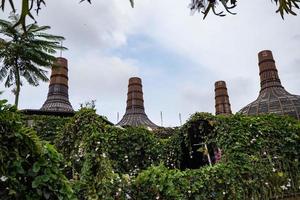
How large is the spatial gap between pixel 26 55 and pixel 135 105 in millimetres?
10347

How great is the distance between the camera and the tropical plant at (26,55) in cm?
1482

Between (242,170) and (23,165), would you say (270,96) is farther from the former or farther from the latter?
(23,165)

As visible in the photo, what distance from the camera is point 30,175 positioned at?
312 centimetres

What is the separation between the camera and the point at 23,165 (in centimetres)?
312

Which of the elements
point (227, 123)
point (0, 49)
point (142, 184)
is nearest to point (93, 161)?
point (142, 184)

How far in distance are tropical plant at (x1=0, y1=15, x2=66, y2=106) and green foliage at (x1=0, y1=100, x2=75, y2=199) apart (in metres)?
12.1

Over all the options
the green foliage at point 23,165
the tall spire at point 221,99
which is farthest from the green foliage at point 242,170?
the tall spire at point 221,99

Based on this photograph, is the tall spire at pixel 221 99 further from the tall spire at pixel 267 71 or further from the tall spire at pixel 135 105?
the tall spire at pixel 135 105

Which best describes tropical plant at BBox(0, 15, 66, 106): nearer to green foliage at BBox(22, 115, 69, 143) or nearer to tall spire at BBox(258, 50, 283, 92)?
green foliage at BBox(22, 115, 69, 143)

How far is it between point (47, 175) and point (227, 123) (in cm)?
545

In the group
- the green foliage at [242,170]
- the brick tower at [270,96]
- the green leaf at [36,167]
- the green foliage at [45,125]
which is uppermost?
the brick tower at [270,96]

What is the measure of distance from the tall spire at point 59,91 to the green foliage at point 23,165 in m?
18.4

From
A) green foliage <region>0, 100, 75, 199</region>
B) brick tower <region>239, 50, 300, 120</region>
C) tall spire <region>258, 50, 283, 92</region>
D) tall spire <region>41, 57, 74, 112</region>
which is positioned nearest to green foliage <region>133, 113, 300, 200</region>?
green foliage <region>0, 100, 75, 199</region>

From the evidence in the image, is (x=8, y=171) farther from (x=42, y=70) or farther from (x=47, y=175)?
(x=42, y=70)
